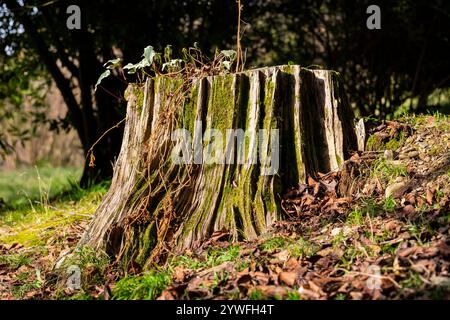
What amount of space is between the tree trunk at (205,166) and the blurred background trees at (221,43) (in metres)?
3.38

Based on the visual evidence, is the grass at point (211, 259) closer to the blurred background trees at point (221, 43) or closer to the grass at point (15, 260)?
the grass at point (15, 260)

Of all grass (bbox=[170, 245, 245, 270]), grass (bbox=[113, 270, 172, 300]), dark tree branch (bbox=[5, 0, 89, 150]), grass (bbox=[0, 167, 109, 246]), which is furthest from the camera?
dark tree branch (bbox=[5, 0, 89, 150])

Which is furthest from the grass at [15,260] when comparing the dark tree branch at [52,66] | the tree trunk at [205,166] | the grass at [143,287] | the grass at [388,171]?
the dark tree branch at [52,66]

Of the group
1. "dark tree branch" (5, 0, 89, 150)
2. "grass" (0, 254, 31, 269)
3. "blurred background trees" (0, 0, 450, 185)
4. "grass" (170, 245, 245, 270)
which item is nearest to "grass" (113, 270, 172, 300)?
"grass" (170, 245, 245, 270)

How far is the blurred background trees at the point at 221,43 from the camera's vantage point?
717 centimetres

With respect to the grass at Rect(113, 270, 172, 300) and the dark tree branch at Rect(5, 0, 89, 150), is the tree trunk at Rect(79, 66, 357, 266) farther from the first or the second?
the dark tree branch at Rect(5, 0, 89, 150)

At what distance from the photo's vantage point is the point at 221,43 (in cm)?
765

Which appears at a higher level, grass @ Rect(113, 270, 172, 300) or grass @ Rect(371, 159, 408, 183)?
grass @ Rect(371, 159, 408, 183)

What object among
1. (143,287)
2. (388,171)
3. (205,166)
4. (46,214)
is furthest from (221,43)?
(143,287)

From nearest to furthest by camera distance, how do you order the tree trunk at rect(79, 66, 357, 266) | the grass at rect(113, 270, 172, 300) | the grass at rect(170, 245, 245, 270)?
the grass at rect(113, 270, 172, 300) → the grass at rect(170, 245, 245, 270) → the tree trunk at rect(79, 66, 357, 266)

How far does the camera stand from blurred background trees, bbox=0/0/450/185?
282 inches

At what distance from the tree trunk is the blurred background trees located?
3384mm

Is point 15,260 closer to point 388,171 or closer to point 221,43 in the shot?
point 388,171

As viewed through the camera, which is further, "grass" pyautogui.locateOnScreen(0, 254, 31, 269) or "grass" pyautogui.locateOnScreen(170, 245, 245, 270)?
"grass" pyautogui.locateOnScreen(0, 254, 31, 269)
